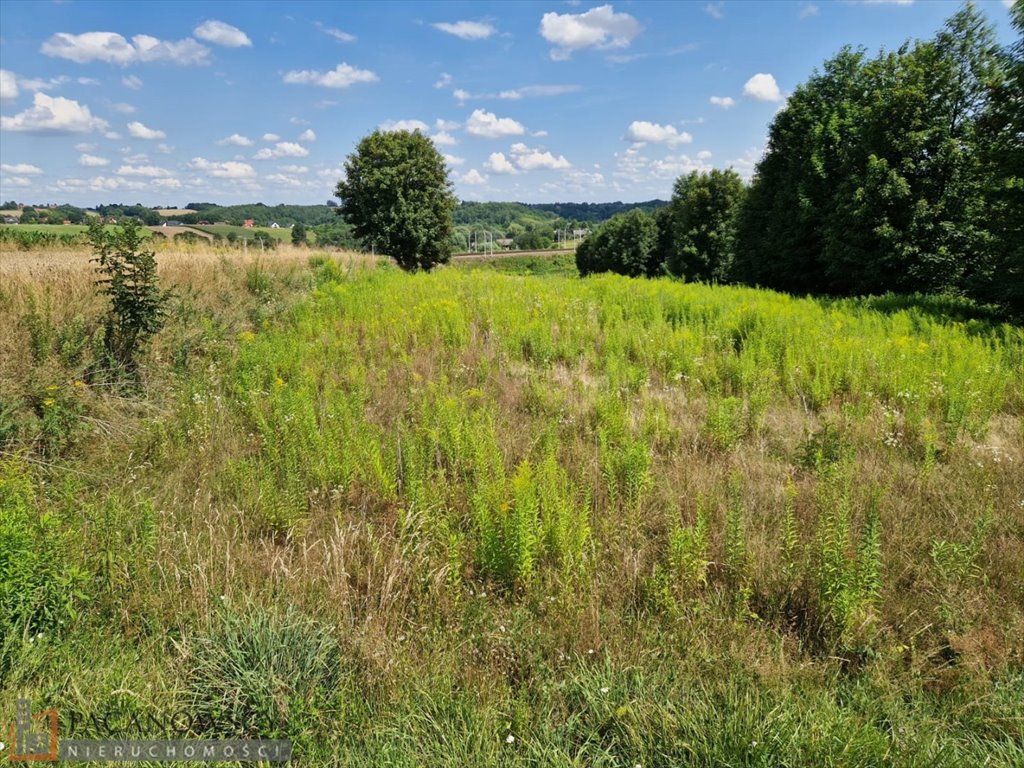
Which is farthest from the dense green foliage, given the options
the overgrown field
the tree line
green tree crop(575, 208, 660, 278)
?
green tree crop(575, 208, 660, 278)

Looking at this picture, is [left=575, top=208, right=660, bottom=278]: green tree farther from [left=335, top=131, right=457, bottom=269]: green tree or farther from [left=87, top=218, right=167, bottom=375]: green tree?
[left=87, top=218, right=167, bottom=375]: green tree

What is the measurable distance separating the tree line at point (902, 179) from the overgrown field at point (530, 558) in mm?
6834

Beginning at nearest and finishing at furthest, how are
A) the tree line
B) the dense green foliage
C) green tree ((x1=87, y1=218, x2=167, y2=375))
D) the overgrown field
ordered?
the overgrown field, green tree ((x1=87, y1=218, x2=167, y2=375)), the tree line, the dense green foliage

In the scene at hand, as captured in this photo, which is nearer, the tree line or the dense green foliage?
the tree line

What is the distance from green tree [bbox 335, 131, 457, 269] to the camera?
28922 mm

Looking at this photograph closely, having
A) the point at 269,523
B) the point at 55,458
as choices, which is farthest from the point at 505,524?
the point at 55,458

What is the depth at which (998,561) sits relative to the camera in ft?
10.3

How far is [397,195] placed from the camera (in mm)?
29047

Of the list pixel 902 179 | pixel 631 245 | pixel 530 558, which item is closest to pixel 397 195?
pixel 902 179

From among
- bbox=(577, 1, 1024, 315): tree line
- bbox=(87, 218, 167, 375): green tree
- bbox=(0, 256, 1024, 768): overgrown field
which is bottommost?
bbox=(0, 256, 1024, 768): overgrown field

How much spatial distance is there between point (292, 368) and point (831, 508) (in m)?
5.92

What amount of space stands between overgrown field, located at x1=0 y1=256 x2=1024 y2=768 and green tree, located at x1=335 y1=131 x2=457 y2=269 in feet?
78.1

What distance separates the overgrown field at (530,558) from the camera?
7.69 ft

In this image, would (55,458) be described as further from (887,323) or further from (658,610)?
(887,323)
